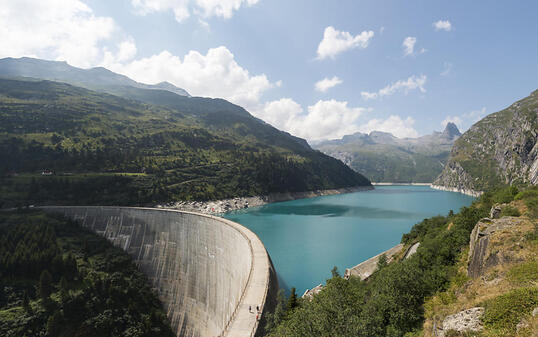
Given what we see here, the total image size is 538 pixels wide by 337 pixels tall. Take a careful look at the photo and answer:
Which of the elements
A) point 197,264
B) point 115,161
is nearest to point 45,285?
point 197,264

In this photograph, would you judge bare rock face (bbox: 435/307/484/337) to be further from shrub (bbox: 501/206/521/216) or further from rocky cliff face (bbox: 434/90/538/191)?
rocky cliff face (bbox: 434/90/538/191)

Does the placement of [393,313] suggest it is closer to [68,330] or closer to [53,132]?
[68,330]

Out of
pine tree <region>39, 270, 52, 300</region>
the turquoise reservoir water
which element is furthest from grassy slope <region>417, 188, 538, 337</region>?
pine tree <region>39, 270, 52, 300</region>

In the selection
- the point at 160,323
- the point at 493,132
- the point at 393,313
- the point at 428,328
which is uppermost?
the point at 493,132

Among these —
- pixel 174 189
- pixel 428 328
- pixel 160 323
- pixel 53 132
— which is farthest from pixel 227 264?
pixel 53 132

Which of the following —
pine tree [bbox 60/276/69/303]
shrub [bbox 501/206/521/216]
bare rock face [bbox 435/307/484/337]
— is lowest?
pine tree [bbox 60/276/69/303]

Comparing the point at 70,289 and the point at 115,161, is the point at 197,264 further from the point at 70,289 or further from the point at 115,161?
the point at 115,161
